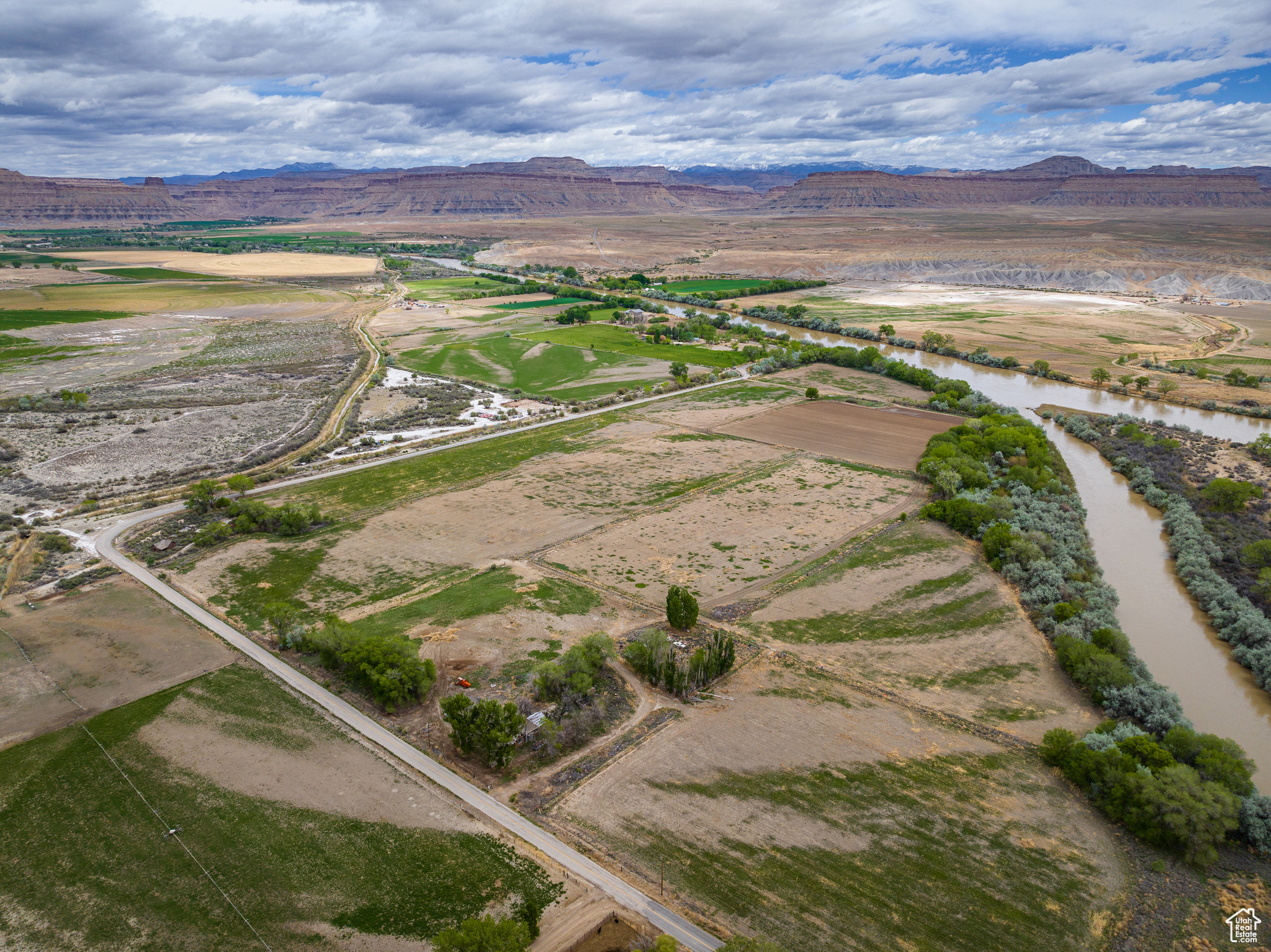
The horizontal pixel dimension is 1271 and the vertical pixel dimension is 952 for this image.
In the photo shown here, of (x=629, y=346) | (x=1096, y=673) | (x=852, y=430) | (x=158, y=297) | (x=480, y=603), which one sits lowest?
(x=480, y=603)

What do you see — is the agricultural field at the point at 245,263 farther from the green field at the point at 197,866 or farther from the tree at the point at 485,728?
the tree at the point at 485,728

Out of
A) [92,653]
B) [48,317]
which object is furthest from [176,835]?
[48,317]

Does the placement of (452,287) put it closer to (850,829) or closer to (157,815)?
(157,815)

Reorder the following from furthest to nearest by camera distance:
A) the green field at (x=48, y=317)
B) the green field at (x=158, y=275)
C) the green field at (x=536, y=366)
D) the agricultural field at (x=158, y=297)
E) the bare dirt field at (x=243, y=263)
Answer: the bare dirt field at (x=243, y=263)
the green field at (x=158, y=275)
the agricultural field at (x=158, y=297)
the green field at (x=48, y=317)
the green field at (x=536, y=366)

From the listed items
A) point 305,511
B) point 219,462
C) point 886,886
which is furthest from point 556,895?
point 219,462

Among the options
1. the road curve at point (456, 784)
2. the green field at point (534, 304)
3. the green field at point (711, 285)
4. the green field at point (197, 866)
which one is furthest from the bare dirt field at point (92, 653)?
the green field at point (711, 285)

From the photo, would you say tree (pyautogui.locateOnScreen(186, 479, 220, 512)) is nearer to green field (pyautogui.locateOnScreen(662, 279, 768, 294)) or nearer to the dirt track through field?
the dirt track through field
